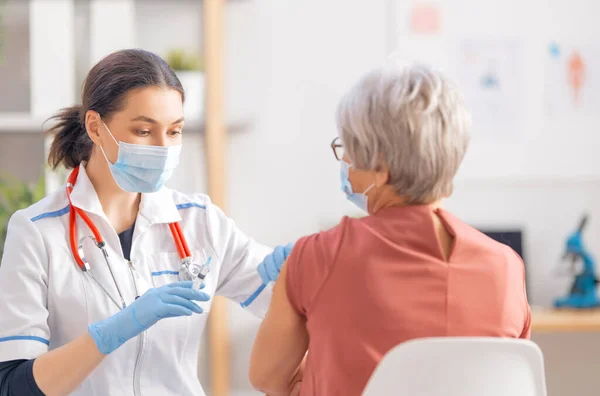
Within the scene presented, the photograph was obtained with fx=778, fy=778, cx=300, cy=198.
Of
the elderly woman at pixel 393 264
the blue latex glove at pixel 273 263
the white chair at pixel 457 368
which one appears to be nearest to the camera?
the white chair at pixel 457 368

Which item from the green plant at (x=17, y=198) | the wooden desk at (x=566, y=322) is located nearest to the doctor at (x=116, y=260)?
the green plant at (x=17, y=198)

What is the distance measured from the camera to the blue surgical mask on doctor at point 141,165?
165 cm

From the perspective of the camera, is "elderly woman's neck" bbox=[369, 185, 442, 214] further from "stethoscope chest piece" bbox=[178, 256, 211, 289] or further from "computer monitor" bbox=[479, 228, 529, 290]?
"computer monitor" bbox=[479, 228, 529, 290]

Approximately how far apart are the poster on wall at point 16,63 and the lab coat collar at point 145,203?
1855 millimetres

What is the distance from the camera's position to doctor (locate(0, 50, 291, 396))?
149 cm

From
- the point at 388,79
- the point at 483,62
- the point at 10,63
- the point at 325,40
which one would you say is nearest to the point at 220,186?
the point at 325,40

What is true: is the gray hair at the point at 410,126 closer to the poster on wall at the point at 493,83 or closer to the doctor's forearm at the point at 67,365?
the doctor's forearm at the point at 67,365

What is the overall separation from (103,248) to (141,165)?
0.20m

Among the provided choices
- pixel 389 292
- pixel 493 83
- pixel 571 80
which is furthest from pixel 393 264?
pixel 571 80

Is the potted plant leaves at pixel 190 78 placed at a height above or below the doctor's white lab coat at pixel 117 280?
above

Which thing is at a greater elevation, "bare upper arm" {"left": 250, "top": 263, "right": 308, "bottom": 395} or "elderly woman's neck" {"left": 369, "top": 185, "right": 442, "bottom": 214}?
"elderly woman's neck" {"left": 369, "top": 185, "right": 442, "bottom": 214}

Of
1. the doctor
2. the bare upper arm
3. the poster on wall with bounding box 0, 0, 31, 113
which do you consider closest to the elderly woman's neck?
the bare upper arm

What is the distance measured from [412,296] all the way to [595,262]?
2.43 meters

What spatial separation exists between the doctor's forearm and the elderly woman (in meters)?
0.37
